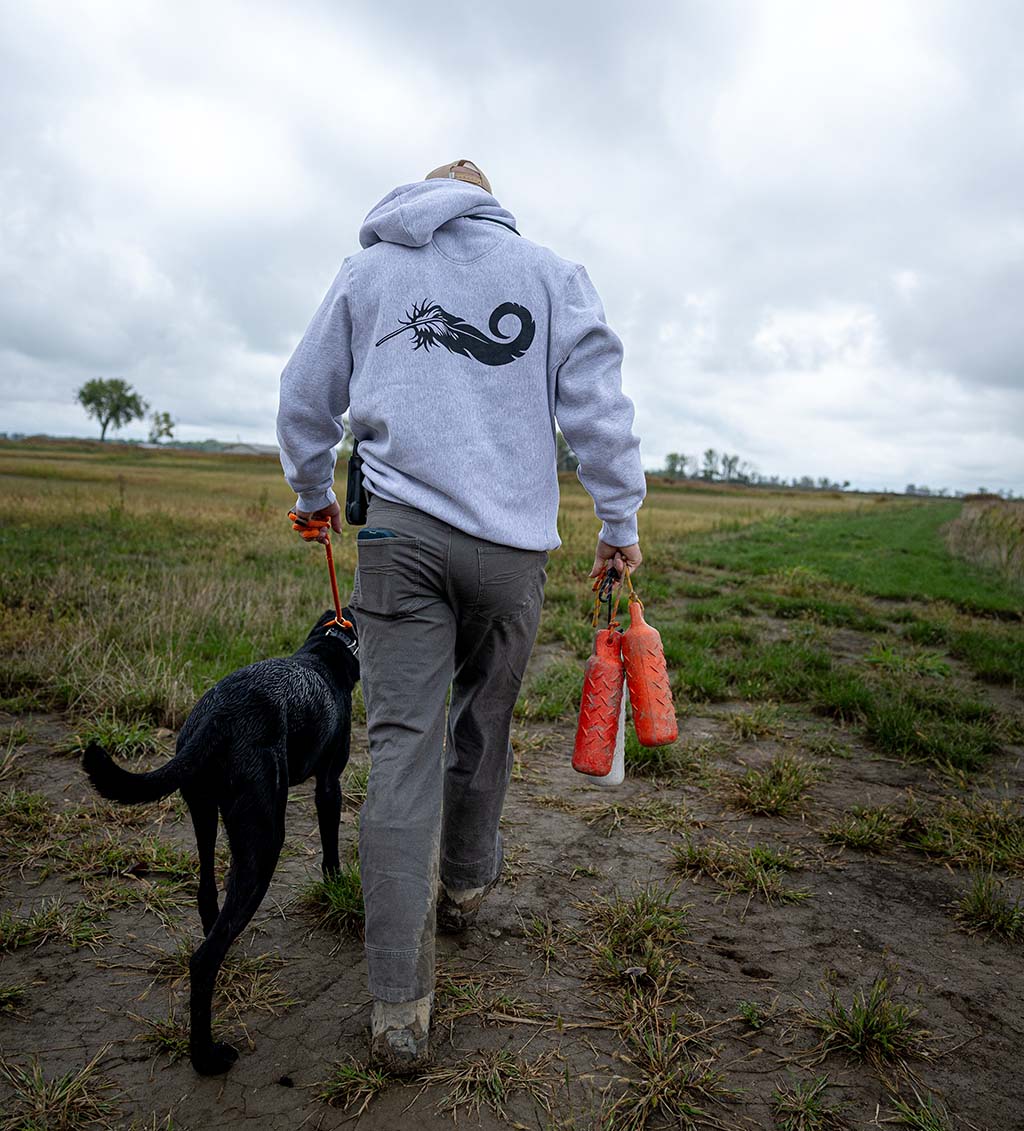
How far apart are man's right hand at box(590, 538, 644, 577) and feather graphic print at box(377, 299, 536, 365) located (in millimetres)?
822

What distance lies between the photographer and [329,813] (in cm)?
275

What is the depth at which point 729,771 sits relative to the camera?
13.8 ft

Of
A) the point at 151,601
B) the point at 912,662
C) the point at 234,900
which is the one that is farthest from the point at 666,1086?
the point at 151,601

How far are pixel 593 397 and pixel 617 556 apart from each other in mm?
638

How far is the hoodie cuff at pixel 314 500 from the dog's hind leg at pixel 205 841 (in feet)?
3.64

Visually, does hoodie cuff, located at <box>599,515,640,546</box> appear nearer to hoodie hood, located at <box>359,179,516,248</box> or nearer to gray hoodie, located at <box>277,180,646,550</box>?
gray hoodie, located at <box>277,180,646,550</box>

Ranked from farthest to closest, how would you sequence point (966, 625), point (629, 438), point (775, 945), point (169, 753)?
point (966, 625) < point (169, 753) < point (775, 945) < point (629, 438)

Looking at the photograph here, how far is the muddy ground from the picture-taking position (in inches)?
75.5

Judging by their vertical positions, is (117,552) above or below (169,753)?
above

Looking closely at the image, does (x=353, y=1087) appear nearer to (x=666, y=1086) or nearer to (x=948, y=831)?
(x=666, y=1086)

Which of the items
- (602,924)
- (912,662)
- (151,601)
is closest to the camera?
(602,924)

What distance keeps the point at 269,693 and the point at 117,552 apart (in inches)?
398

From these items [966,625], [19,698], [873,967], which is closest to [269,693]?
[873,967]

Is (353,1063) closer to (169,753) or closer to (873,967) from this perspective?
(873,967)
